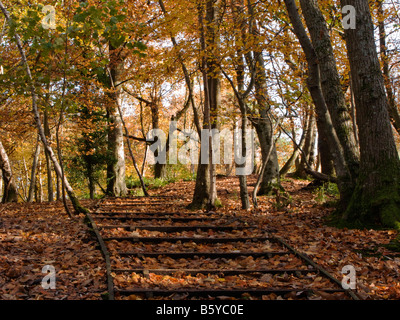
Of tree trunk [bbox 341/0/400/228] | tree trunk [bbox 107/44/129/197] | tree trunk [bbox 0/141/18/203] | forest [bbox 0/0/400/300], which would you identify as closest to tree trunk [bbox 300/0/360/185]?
forest [bbox 0/0/400/300]

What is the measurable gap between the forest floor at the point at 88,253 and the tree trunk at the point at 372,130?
0.57m

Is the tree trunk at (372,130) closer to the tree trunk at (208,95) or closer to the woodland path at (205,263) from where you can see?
the woodland path at (205,263)

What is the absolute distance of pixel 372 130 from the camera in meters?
6.43

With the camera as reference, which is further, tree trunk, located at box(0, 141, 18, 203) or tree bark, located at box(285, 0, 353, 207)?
tree trunk, located at box(0, 141, 18, 203)

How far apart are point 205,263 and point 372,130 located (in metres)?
3.93

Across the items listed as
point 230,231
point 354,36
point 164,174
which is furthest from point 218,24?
point 164,174

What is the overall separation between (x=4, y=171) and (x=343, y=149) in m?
10.9

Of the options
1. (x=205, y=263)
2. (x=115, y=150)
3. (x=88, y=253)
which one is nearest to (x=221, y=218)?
(x=205, y=263)

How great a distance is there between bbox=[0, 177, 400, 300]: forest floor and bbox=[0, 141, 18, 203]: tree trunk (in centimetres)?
369

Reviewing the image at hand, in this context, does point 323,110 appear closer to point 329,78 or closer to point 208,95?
point 329,78

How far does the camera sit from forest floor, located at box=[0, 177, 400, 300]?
3.96 metres

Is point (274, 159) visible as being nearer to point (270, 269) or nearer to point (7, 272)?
point (270, 269)

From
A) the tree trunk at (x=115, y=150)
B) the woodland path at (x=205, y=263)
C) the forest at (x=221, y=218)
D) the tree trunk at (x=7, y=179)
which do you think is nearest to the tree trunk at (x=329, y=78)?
the forest at (x=221, y=218)

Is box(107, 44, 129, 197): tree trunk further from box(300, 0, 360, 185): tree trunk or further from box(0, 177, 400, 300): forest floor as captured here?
box(300, 0, 360, 185): tree trunk
